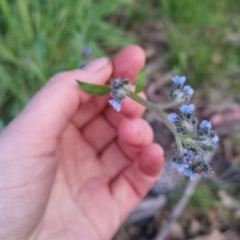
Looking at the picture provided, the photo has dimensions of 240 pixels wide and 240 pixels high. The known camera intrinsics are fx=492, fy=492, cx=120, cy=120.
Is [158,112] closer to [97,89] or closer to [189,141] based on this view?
[189,141]

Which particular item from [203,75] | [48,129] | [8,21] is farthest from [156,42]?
[48,129]

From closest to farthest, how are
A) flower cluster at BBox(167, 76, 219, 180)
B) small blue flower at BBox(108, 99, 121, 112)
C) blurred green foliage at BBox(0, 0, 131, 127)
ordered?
flower cluster at BBox(167, 76, 219, 180) → small blue flower at BBox(108, 99, 121, 112) → blurred green foliage at BBox(0, 0, 131, 127)

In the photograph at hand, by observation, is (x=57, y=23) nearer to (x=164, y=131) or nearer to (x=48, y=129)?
(x=164, y=131)

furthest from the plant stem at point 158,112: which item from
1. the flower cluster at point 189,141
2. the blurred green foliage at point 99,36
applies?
the blurred green foliage at point 99,36

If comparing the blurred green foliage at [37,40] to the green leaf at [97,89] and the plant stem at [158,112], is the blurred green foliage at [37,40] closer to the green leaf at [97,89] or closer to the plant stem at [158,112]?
the green leaf at [97,89]

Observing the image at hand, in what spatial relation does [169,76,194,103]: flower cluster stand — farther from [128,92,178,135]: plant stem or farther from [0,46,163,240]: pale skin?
[0,46,163,240]: pale skin

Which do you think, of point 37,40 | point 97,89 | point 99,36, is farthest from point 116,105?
point 99,36

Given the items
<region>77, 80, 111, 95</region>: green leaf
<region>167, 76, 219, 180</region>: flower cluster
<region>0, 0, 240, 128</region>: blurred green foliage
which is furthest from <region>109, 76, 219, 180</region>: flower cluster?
<region>0, 0, 240, 128</region>: blurred green foliage

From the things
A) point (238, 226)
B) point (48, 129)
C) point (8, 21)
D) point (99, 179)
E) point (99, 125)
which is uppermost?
point (8, 21)
